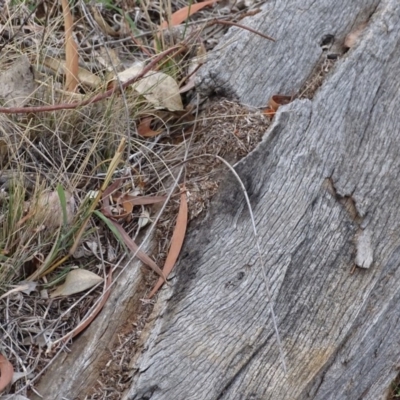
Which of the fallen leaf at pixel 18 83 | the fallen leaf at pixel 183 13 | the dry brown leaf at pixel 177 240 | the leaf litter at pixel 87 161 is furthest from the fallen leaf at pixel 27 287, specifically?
the fallen leaf at pixel 183 13

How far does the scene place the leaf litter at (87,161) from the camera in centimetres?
206

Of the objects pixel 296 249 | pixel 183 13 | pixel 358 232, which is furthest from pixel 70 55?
pixel 358 232

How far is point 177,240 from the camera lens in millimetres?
2174

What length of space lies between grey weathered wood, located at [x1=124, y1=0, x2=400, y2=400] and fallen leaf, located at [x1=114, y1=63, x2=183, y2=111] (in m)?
0.13

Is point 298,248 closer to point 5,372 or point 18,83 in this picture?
point 5,372

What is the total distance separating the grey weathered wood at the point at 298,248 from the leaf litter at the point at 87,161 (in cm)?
9

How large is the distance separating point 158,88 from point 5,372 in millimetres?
1099

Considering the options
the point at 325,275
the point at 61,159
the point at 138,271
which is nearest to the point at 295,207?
the point at 325,275

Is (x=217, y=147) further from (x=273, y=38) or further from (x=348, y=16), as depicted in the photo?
(x=348, y=16)

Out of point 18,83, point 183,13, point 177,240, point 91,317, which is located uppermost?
point 183,13

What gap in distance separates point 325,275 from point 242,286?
302 millimetres

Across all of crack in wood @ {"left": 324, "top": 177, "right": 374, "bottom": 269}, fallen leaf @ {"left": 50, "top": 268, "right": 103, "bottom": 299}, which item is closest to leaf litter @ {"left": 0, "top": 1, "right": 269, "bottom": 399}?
fallen leaf @ {"left": 50, "top": 268, "right": 103, "bottom": 299}

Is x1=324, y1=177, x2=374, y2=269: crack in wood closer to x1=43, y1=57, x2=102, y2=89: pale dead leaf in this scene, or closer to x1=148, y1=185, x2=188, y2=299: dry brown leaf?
x1=148, y1=185, x2=188, y2=299: dry brown leaf

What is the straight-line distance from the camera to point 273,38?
2609mm
